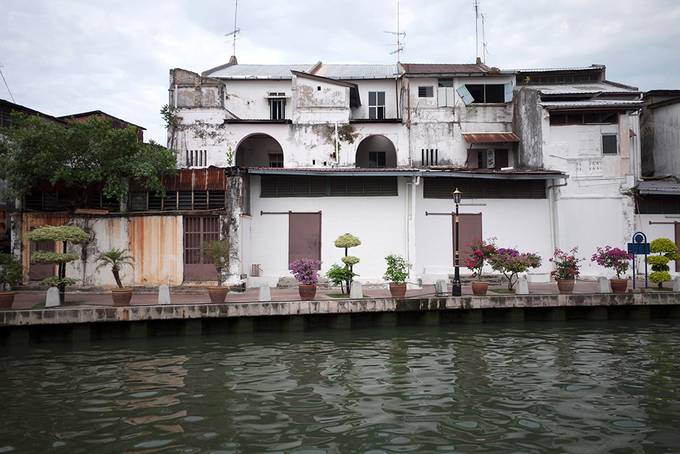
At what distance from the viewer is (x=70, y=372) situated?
10.8 meters

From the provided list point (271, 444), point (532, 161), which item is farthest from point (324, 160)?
point (271, 444)

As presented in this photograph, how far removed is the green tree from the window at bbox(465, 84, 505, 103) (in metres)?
16.4

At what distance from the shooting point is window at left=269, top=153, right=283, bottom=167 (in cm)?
2780

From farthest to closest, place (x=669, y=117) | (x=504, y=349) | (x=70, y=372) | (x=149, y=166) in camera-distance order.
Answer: (x=669, y=117), (x=149, y=166), (x=504, y=349), (x=70, y=372)

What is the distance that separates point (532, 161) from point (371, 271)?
32.2ft

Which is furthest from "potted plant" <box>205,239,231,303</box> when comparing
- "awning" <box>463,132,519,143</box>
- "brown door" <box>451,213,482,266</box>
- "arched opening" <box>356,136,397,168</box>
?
"awning" <box>463,132,519,143</box>

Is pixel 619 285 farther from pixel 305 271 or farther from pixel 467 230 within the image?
pixel 305 271

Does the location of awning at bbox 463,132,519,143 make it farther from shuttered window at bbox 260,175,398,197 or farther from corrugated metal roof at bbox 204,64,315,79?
corrugated metal roof at bbox 204,64,315,79

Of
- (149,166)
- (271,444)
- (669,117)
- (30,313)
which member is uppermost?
(669,117)

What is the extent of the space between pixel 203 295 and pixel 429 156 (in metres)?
13.7

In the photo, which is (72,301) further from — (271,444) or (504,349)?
(504,349)

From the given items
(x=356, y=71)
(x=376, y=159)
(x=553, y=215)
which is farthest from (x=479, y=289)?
(x=356, y=71)

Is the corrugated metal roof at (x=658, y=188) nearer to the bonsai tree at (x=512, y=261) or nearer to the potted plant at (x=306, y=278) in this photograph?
the bonsai tree at (x=512, y=261)

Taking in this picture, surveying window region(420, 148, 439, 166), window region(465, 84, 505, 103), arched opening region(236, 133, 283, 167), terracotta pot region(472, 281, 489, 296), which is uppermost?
A: window region(465, 84, 505, 103)
